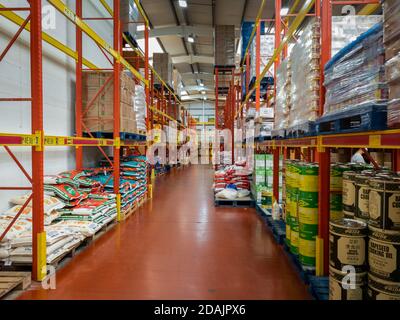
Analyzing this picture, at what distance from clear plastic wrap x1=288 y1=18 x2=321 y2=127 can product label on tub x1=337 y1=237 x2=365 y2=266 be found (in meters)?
1.44

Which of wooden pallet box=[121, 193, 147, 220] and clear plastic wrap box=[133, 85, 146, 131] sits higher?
clear plastic wrap box=[133, 85, 146, 131]

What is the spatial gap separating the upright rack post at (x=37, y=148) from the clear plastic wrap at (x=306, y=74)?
288cm

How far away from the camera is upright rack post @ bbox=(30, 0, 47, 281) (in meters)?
3.32

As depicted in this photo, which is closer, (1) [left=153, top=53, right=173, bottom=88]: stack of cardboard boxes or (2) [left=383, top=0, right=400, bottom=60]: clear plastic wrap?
(2) [left=383, top=0, right=400, bottom=60]: clear plastic wrap

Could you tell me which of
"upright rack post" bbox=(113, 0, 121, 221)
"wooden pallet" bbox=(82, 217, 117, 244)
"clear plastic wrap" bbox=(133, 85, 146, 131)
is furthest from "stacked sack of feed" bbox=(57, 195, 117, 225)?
"clear plastic wrap" bbox=(133, 85, 146, 131)

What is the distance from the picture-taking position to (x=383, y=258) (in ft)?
6.75

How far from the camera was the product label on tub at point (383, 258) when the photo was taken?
201 centimetres

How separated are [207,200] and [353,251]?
251 inches

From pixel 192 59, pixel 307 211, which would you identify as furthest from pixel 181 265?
pixel 192 59

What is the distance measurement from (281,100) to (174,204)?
4.28m

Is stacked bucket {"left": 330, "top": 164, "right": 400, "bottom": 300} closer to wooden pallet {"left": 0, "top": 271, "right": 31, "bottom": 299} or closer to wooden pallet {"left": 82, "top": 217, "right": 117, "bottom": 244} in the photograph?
wooden pallet {"left": 0, "top": 271, "right": 31, "bottom": 299}

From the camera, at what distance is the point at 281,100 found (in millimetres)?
4855

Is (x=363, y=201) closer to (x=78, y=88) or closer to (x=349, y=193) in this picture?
(x=349, y=193)

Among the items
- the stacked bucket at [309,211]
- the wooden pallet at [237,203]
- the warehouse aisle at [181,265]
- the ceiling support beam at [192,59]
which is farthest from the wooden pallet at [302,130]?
the ceiling support beam at [192,59]
